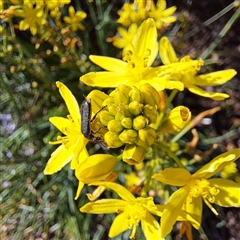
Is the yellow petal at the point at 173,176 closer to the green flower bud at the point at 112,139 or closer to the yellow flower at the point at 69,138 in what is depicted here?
the green flower bud at the point at 112,139

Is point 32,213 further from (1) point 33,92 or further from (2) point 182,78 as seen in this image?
(2) point 182,78

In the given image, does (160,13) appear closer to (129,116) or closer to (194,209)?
(129,116)

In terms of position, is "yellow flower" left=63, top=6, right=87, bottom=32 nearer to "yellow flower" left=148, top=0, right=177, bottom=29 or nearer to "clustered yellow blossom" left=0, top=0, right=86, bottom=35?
"clustered yellow blossom" left=0, top=0, right=86, bottom=35

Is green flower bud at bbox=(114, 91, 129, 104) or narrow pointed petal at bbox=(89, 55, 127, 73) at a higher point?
green flower bud at bbox=(114, 91, 129, 104)

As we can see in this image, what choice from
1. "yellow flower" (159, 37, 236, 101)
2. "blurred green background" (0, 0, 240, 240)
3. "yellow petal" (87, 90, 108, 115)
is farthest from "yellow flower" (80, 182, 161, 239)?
"blurred green background" (0, 0, 240, 240)

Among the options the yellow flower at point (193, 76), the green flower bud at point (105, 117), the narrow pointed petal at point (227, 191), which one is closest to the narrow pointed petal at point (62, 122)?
the green flower bud at point (105, 117)

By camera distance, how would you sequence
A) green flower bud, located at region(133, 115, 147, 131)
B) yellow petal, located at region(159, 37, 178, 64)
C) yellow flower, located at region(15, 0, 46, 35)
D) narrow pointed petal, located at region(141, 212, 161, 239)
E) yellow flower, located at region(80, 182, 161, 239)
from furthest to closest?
yellow flower, located at region(15, 0, 46, 35) < yellow petal, located at region(159, 37, 178, 64) < narrow pointed petal, located at region(141, 212, 161, 239) < yellow flower, located at region(80, 182, 161, 239) < green flower bud, located at region(133, 115, 147, 131)
